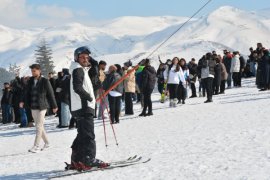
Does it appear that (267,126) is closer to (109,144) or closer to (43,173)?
(109,144)

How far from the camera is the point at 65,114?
623 inches

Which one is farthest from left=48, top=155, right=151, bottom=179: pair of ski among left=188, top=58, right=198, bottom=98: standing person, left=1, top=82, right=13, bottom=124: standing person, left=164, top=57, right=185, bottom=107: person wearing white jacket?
left=1, top=82, right=13, bottom=124: standing person

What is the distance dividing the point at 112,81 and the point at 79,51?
23.5ft

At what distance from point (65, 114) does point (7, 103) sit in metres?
8.09

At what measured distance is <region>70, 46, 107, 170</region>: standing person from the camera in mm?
7898

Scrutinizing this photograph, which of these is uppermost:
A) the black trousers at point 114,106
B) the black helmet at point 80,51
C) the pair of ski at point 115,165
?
the black helmet at point 80,51

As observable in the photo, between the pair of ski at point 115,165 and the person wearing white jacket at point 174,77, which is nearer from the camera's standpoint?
the pair of ski at point 115,165

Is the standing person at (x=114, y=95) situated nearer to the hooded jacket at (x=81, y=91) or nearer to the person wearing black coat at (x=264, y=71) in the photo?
the hooded jacket at (x=81, y=91)

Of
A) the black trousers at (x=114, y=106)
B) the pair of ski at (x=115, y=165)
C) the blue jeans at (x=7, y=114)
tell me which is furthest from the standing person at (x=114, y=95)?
the blue jeans at (x=7, y=114)

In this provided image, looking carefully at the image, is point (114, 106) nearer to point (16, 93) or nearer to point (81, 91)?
point (81, 91)

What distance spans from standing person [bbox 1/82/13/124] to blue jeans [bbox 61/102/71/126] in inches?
281

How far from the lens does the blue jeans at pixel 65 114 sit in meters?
15.7

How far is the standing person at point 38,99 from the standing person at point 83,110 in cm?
296

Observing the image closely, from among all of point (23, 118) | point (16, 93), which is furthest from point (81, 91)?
point (16, 93)
